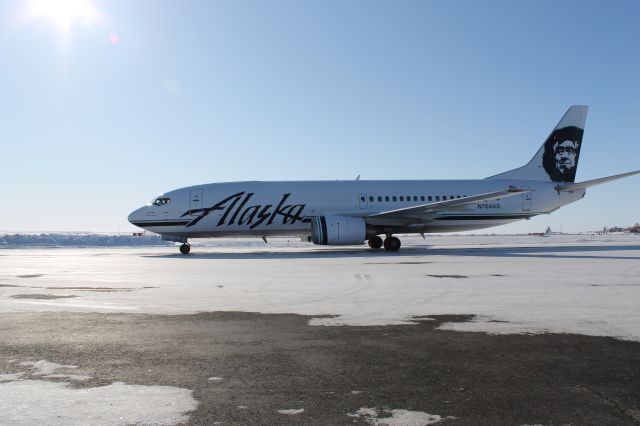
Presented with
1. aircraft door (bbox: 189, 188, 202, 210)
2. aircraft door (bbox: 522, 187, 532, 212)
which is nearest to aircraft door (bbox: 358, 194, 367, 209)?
aircraft door (bbox: 189, 188, 202, 210)

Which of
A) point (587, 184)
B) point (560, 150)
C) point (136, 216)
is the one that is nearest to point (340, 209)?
point (136, 216)

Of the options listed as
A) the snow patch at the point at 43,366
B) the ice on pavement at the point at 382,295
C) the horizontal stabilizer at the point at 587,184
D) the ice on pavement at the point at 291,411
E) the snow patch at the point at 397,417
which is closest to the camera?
the snow patch at the point at 397,417

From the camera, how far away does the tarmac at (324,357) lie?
3.08 meters

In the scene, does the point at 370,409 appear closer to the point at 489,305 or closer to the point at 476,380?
the point at 476,380

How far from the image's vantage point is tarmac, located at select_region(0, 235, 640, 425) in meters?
3.08

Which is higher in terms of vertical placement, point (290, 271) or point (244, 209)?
point (244, 209)

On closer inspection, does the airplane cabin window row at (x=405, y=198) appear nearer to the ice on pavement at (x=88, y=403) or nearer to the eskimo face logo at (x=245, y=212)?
the eskimo face logo at (x=245, y=212)

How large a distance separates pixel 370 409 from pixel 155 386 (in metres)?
1.60

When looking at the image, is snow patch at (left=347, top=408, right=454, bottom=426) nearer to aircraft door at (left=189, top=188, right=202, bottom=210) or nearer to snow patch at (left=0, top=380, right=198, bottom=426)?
snow patch at (left=0, top=380, right=198, bottom=426)

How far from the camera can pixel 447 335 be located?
5.18 meters

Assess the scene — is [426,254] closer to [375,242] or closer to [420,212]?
[420,212]

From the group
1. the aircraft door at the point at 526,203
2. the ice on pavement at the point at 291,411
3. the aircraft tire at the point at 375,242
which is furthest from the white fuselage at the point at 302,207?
the ice on pavement at the point at 291,411

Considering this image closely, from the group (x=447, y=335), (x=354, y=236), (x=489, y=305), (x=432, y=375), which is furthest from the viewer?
(x=354, y=236)

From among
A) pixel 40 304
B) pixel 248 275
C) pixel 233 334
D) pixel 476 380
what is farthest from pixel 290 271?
Result: pixel 476 380
